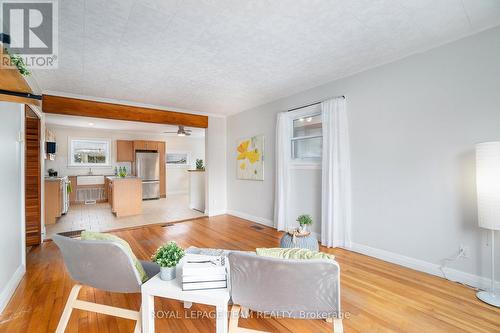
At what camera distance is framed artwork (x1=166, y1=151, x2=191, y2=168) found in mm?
9857

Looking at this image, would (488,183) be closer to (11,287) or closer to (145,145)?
(11,287)

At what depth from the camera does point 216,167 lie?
604 centimetres

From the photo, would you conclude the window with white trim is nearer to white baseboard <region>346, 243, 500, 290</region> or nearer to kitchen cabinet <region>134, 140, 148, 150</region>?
white baseboard <region>346, 243, 500, 290</region>

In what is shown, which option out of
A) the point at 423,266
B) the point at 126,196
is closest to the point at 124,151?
the point at 126,196

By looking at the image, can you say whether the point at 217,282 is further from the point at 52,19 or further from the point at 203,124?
the point at 203,124

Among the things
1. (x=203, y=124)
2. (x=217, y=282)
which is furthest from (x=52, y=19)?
(x=203, y=124)

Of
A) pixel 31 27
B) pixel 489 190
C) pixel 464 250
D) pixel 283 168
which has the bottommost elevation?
pixel 464 250

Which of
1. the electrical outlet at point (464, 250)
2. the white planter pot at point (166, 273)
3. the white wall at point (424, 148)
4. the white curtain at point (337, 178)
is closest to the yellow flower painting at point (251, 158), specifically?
the white curtain at point (337, 178)

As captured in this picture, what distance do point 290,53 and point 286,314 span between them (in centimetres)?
266

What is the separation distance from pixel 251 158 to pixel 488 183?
3.88 metres

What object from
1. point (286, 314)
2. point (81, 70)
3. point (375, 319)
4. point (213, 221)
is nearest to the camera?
point (286, 314)

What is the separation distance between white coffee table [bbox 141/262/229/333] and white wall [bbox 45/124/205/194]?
8.22 metres

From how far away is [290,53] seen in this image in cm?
280

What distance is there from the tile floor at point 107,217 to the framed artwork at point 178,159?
2.98m
